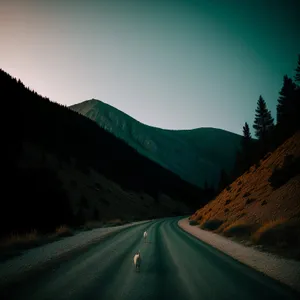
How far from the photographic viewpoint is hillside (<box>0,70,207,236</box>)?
17500mm

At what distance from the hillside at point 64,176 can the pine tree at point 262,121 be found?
41.1m

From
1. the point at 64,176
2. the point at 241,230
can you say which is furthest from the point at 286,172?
the point at 64,176

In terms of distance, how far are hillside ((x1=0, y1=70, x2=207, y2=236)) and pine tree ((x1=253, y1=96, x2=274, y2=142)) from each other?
4106 centimetres

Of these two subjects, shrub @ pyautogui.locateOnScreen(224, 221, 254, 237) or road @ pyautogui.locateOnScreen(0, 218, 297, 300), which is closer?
road @ pyautogui.locateOnScreen(0, 218, 297, 300)

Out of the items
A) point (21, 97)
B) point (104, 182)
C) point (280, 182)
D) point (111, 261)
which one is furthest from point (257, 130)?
point (21, 97)

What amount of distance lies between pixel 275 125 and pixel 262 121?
578 inches

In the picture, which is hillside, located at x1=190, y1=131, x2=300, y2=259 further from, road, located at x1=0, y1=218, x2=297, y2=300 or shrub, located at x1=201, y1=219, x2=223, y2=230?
road, located at x1=0, y1=218, x2=297, y2=300

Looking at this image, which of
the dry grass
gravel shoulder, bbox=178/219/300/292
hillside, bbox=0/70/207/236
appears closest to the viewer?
gravel shoulder, bbox=178/219/300/292

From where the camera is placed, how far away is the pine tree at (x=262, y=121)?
2168 inches

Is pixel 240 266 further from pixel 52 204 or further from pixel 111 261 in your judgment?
pixel 52 204

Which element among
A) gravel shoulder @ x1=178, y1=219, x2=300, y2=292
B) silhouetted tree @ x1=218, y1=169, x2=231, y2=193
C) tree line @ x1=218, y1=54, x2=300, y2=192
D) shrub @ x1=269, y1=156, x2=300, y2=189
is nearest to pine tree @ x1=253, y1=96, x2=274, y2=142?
tree line @ x1=218, y1=54, x2=300, y2=192

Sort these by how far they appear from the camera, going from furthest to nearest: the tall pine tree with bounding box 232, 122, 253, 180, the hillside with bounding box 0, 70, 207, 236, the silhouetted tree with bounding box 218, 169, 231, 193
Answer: the silhouetted tree with bounding box 218, 169, 231, 193 → the tall pine tree with bounding box 232, 122, 253, 180 → the hillside with bounding box 0, 70, 207, 236

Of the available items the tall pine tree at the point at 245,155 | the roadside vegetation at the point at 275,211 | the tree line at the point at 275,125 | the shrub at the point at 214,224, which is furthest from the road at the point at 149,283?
the tall pine tree at the point at 245,155

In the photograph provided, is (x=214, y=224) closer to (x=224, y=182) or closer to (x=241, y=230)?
(x=241, y=230)
